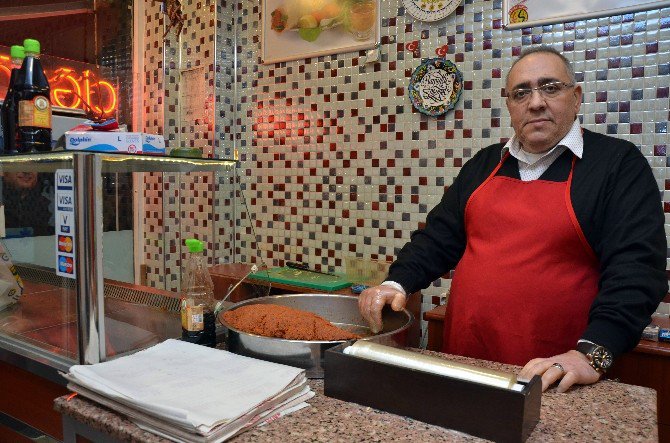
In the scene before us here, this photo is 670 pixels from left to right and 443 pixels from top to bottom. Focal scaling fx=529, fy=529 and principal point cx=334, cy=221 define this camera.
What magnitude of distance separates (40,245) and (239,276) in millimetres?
673

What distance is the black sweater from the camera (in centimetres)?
140

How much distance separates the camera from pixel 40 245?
1.79 meters

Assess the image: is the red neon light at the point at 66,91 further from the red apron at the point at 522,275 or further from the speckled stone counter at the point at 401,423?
the speckled stone counter at the point at 401,423

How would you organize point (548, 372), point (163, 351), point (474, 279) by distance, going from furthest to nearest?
point (474, 279) < point (163, 351) < point (548, 372)

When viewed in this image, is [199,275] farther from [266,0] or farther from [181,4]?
[181,4]

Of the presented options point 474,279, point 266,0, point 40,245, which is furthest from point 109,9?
point 474,279

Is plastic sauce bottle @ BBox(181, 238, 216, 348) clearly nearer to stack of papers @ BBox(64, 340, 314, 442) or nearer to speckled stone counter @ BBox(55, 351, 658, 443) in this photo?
stack of papers @ BBox(64, 340, 314, 442)

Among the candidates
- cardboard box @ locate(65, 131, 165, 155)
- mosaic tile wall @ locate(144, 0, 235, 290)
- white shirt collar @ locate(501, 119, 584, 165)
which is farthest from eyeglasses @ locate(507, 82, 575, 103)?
mosaic tile wall @ locate(144, 0, 235, 290)

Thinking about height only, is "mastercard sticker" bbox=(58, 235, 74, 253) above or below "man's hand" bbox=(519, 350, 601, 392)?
above

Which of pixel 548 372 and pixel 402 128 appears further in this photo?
pixel 402 128

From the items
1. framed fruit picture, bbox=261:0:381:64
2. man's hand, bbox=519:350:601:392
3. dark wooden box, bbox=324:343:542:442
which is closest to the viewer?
dark wooden box, bbox=324:343:542:442

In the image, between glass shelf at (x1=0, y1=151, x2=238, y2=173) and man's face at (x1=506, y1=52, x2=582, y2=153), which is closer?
glass shelf at (x1=0, y1=151, x2=238, y2=173)

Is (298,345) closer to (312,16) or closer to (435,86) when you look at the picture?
(435,86)

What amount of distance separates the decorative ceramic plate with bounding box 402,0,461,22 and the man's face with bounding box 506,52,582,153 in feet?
3.94
